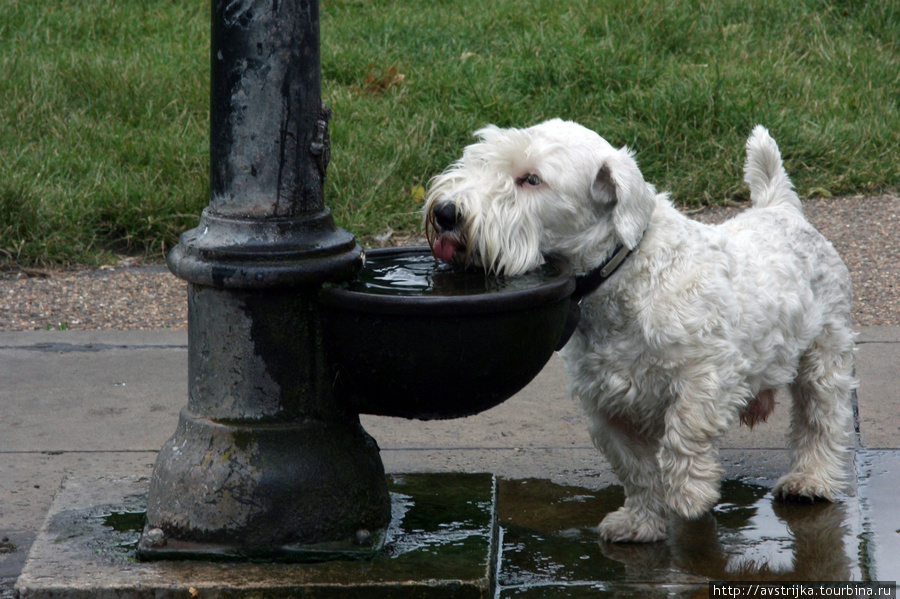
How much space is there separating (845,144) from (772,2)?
9.47 feet

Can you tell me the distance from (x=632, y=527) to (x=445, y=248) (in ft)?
3.39

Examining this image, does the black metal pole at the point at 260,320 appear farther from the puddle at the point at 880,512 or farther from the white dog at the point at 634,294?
the puddle at the point at 880,512

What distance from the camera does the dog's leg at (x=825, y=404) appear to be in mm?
3654

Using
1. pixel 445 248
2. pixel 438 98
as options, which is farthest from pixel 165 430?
pixel 438 98

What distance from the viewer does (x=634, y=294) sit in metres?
3.19

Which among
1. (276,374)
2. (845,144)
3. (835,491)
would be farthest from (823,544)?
(845,144)

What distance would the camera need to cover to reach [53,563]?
279 centimetres

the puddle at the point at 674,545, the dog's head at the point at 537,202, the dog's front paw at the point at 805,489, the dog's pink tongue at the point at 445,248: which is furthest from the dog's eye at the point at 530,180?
the dog's front paw at the point at 805,489

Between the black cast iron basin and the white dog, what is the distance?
24 centimetres

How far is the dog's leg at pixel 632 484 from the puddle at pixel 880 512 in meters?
0.61

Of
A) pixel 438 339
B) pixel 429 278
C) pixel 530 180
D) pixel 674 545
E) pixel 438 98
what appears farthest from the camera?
pixel 438 98

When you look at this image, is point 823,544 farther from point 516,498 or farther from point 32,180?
point 32,180

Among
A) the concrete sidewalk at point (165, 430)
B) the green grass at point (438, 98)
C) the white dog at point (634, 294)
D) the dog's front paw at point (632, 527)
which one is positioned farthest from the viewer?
the green grass at point (438, 98)

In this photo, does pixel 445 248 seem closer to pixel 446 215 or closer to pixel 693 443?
pixel 446 215
